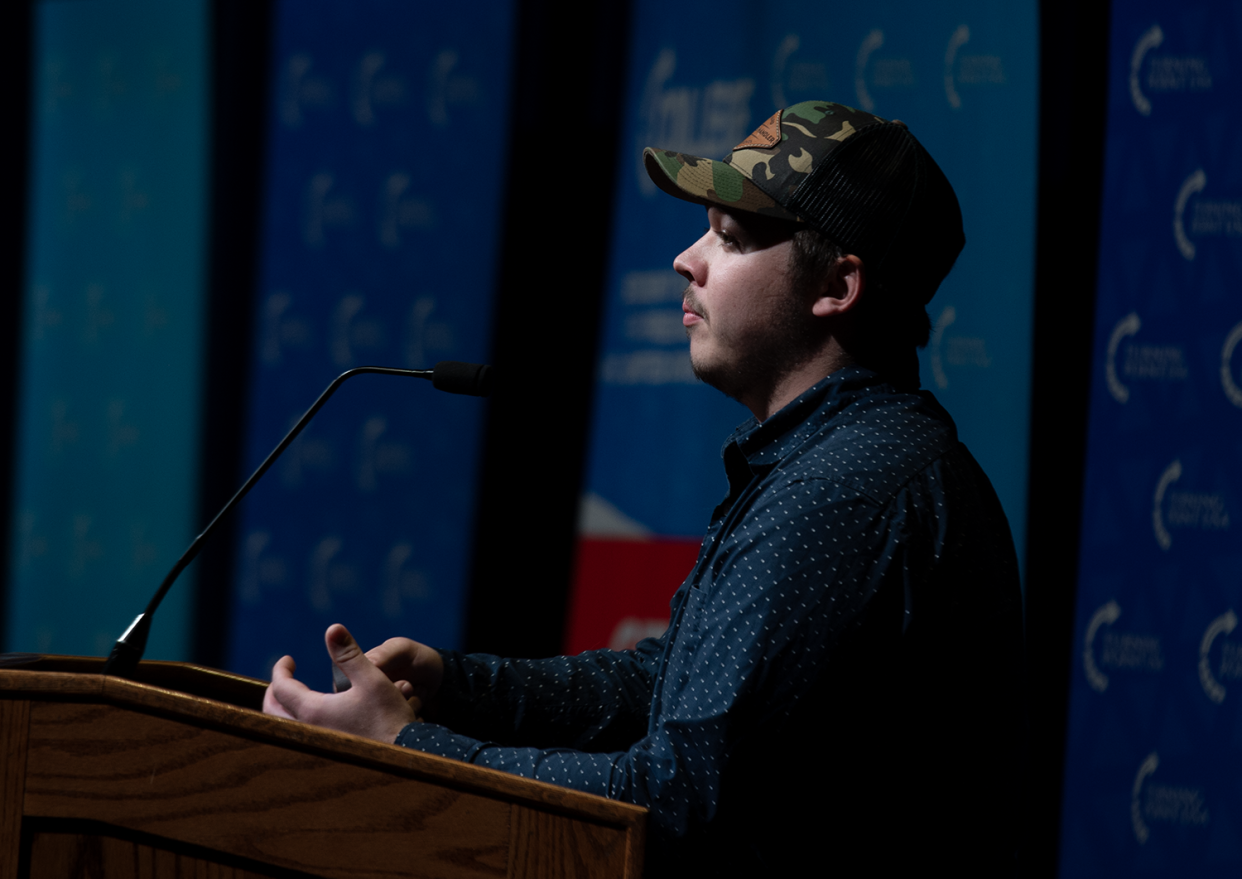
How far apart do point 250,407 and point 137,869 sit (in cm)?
259

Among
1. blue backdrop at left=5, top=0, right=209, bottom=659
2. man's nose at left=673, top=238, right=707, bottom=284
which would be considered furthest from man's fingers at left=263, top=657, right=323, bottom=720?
blue backdrop at left=5, top=0, right=209, bottom=659

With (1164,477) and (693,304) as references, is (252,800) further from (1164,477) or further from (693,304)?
(1164,477)

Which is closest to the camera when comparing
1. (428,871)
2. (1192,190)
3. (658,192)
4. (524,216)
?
(428,871)

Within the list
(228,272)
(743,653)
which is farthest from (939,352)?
(228,272)

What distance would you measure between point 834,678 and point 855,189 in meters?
0.56

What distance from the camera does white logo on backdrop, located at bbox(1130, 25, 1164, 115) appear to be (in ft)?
6.99

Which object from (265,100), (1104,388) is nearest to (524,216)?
(265,100)

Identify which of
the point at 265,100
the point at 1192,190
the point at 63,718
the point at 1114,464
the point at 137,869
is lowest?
the point at 137,869

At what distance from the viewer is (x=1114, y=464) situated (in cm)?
A: 214

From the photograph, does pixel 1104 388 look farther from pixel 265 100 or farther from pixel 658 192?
pixel 265 100

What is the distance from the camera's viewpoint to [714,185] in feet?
4.33

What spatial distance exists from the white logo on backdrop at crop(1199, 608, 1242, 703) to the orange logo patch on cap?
128 cm

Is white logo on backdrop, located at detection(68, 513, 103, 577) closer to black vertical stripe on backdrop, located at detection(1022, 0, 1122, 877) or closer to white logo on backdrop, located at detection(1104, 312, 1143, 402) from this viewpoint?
black vertical stripe on backdrop, located at detection(1022, 0, 1122, 877)

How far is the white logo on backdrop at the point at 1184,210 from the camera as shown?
2062 millimetres
